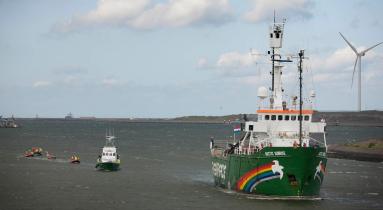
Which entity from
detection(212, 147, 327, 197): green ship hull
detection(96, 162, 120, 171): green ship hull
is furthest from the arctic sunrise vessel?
detection(96, 162, 120, 171): green ship hull

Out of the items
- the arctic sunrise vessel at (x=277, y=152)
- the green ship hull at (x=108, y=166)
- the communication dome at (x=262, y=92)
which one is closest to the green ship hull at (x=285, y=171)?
the arctic sunrise vessel at (x=277, y=152)

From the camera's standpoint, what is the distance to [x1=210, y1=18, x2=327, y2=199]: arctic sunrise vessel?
53.3 m

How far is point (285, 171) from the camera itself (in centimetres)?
5344

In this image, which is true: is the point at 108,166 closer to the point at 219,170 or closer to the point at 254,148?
the point at 219,170

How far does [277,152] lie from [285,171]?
169 cm

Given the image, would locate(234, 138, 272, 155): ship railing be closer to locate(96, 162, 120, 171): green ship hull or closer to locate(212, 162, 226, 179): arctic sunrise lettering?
locate(212, 162, 226, 179): arctic sunrise lettering

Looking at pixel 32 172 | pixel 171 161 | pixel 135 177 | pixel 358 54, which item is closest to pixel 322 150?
pixel 135 177

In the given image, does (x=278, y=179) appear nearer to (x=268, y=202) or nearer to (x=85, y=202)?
(x=268, y=202)

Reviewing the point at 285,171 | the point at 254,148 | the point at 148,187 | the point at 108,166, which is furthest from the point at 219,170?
the point at 108,166

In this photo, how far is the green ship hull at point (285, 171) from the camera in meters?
53.1

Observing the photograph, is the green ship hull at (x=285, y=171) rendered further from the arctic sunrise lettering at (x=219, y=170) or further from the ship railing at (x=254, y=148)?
the arctic sunrise lettering at (x=219, y=170)

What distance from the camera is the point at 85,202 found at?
5819 centimetres

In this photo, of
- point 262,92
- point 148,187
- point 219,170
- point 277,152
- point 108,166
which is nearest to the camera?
point 277,152

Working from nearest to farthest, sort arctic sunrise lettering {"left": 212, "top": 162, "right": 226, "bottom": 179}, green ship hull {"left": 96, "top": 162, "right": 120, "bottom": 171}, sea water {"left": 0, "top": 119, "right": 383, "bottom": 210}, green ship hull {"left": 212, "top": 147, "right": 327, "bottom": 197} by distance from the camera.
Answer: green ship hull {"left": 212, "top": 147, "right": 327, "bottom": 197}
sea water {"left": 0, "top": 119, "right": 383, "bottom": 210}
arctic sunrise lettering {"left": 212, "top": 162, "right": 226, "bottom": 179}
green ship hull {"left": 96, "top": 162, "right": 120, "bottom": 171}
